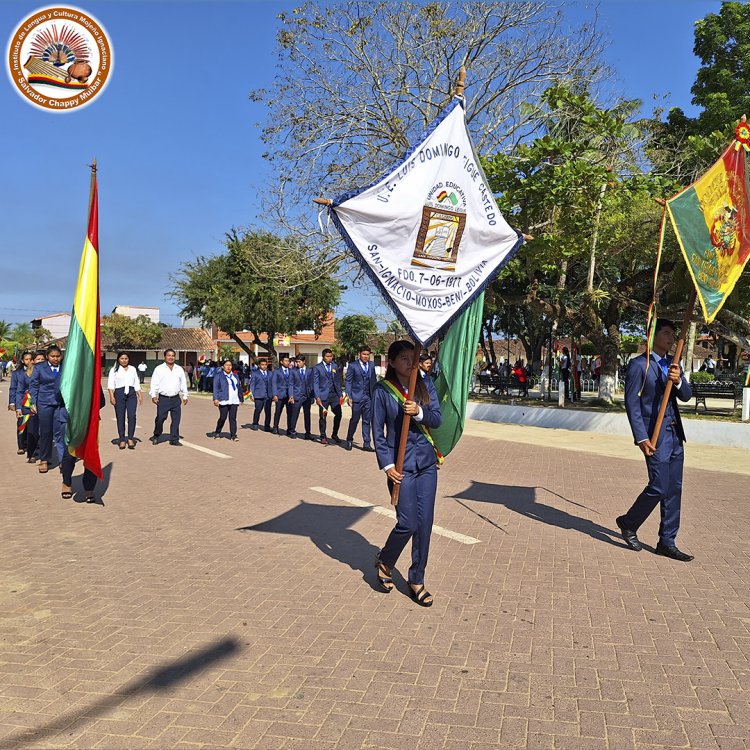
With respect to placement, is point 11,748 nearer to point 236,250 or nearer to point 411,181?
point 411,181

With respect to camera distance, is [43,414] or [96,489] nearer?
[96,489]

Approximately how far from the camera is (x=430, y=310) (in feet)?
15.1

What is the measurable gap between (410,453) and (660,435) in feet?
7.93

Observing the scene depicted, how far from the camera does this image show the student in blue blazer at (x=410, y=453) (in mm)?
4555

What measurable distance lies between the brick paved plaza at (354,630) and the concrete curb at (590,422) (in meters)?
6.16

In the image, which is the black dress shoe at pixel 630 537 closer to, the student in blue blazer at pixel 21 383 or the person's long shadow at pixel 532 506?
the person's long shadow at pixel 532 506

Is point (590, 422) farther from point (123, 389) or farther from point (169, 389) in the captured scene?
point (123, 389)

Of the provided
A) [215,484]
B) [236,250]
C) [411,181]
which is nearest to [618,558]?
[411,181]

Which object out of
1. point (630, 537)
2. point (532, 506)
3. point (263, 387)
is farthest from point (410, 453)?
point (263, 387)

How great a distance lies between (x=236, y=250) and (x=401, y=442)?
2858cm

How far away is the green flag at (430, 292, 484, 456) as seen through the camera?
4867mm

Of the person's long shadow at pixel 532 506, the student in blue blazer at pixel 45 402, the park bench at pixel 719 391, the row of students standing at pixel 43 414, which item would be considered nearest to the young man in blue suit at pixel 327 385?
the person's long shadow at pixel 532 506

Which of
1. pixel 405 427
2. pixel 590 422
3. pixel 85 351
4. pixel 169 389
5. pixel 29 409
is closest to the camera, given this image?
pixel 405 427

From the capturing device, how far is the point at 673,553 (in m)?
5.71
